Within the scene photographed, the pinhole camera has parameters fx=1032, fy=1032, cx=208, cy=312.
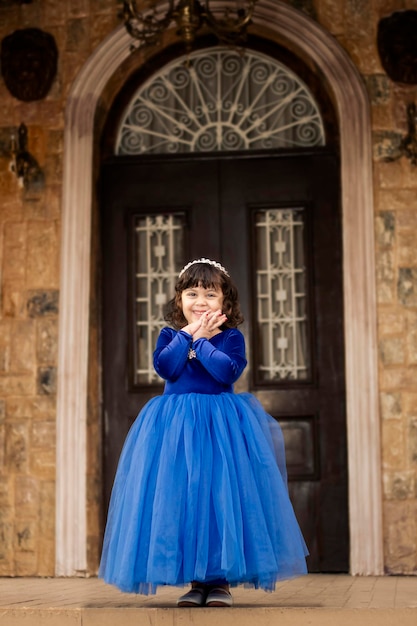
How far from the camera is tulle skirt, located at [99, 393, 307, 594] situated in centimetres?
423

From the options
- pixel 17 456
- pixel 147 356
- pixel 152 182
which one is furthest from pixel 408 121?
pixel 17 456

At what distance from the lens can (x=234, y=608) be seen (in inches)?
167

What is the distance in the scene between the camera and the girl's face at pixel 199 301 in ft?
15.4

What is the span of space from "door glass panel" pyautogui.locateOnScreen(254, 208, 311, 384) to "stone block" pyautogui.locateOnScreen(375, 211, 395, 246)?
0.58 meters

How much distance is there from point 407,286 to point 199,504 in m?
3.09

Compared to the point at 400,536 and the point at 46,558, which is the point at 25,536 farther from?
the point at 400,536

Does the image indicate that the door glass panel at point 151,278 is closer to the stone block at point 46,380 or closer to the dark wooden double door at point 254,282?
the dark wooden double door at point 254,282

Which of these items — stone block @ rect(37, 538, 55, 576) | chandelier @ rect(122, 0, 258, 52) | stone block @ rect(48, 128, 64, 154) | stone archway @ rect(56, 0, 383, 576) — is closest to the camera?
chandelier @ rect(122, 0, 258, 52)

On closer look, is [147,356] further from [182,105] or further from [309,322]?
[182,105]

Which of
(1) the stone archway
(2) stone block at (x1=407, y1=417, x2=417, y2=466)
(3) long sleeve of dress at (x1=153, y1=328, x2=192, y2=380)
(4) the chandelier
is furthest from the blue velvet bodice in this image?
(4) the chandelier

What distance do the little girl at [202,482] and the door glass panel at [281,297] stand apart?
7.86 ft

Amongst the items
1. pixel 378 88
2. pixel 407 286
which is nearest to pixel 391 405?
pixel 407 286

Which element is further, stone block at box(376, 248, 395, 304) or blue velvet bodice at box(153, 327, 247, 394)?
stone block at box(376, 248, 395, 304)

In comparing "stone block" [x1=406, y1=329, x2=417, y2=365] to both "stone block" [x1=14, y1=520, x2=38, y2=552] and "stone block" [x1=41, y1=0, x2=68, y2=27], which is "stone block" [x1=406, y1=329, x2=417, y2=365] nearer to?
"stone block" [x1=14, y1=520, x2=38, y2=552]
